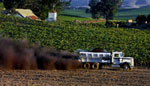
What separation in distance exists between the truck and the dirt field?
2.60m

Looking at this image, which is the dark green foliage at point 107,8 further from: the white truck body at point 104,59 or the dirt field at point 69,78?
the dirt field at point 69,78

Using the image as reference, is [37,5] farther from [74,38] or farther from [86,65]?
[86,65]

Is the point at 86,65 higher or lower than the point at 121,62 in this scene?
lower

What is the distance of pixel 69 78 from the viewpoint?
26266 mm

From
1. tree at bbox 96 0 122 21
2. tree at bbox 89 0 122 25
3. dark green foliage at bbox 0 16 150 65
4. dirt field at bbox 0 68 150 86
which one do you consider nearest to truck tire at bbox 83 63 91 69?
dirt field at bbox 0 68 150 86

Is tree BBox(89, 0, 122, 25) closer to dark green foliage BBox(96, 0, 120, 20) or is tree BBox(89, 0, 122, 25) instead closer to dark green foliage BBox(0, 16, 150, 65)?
dark green foliage BBox(96, 0, 120, 20)

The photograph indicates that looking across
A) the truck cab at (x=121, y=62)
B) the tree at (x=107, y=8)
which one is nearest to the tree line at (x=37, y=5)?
the tree at (x=107, y=8)

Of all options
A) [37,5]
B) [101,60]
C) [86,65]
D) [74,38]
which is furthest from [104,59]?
[37,5]

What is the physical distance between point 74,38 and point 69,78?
25.5 meters

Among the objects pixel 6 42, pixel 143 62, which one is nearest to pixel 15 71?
pixel 6 42

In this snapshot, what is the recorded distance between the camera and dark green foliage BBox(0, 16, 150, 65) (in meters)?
45.8

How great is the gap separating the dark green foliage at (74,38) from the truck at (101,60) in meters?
6.89

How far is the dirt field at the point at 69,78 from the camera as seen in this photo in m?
23.9

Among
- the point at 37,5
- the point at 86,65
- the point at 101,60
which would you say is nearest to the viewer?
the point at 86,65
